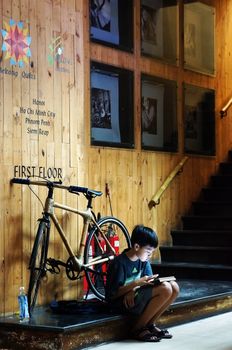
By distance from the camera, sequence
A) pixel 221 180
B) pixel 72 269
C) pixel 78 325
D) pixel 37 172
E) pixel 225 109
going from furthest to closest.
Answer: pixel 225 109 → pixel 221 180 → pixel 72 269 → pixel 37 172 → pixel 78 325

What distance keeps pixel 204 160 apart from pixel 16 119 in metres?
3.94

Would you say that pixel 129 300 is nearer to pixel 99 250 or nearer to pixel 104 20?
pixel 99 250

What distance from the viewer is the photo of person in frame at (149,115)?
7.93m

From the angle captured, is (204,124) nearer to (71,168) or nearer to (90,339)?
Result: (71,168)

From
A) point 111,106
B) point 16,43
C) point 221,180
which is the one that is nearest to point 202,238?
point 221,180

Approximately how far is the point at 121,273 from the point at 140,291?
197mm

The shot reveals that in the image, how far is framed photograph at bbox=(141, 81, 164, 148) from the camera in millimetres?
7922

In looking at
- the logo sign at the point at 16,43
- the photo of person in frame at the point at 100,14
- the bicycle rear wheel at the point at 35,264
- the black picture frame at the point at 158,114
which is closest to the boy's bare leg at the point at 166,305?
the bicycle rear wheel at the point at 35,264

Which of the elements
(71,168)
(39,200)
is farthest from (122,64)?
(39,200)

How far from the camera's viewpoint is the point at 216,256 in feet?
25.2

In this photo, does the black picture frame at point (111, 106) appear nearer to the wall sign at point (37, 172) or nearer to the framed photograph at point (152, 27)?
the framed photograph at point (152, 27)

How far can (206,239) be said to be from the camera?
26.5 ft

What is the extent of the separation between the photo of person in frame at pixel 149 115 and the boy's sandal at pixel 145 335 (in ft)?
10.2

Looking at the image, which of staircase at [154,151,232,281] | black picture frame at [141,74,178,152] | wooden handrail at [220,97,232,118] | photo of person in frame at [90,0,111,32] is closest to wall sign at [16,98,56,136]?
photo of person in frame at [90,0,111,32]
